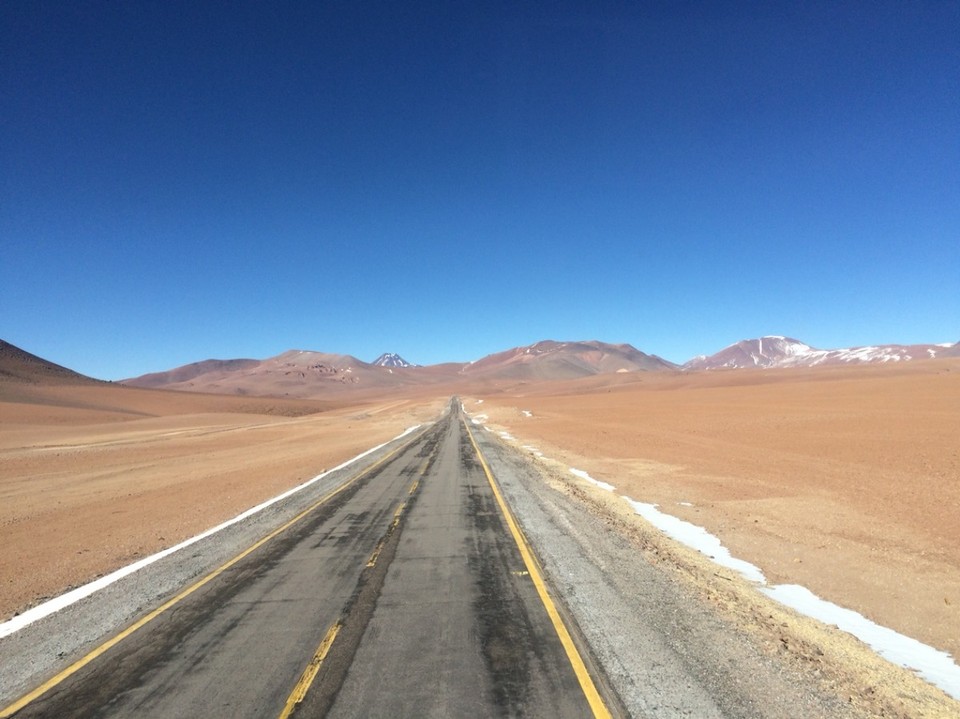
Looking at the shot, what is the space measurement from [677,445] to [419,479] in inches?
581

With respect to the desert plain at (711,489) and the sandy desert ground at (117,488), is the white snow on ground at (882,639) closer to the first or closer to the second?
the desert plain at (711,489)

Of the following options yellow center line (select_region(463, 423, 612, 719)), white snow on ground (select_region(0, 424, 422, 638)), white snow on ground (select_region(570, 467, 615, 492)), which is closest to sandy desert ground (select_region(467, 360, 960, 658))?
white snow on ground (select_region(570, 467, 615, 492))

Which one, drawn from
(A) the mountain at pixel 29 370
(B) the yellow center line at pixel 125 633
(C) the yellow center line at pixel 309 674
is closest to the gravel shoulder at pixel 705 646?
(C) the yellow center line at pixel 309 674

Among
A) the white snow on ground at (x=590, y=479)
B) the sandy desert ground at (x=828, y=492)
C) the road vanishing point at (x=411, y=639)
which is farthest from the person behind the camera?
the white snow on ground at (x=590, y=479)

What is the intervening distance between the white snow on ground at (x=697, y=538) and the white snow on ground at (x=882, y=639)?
2.36ft

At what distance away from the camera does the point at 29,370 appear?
438 ft

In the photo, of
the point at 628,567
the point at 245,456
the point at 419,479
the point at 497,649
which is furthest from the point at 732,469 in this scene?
the point at 245,456

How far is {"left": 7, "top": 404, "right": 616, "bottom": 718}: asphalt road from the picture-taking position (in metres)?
4.80

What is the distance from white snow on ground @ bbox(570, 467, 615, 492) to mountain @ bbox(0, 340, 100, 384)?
413ft

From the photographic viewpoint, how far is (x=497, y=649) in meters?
5.73

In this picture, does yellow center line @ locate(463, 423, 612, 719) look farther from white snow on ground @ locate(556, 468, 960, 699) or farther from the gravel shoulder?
white snow on ground @ locate(556, 468, 960, 699)

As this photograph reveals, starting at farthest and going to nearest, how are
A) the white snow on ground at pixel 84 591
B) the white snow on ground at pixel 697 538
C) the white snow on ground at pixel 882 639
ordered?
the white snow on ground at pixel 697 538
the white snow on ground at pixel 84 591
the white snow on ground at pixel 882 639

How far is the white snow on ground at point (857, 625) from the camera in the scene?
5466 mm

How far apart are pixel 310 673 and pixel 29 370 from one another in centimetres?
16889
